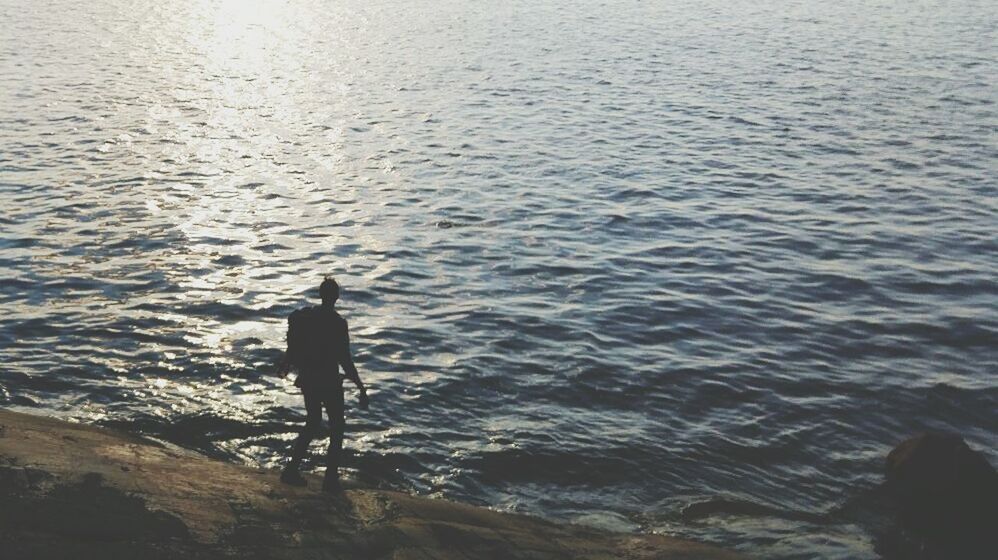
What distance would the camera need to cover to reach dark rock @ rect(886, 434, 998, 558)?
43.5ft

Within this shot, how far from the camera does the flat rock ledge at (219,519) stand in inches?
416

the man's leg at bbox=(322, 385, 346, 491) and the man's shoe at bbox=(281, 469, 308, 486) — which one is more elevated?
the man's leg at bbox=(322, 385, 346, 491)

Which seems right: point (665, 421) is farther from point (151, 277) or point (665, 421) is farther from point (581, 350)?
point (151, 277)

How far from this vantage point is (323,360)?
42.2 feet

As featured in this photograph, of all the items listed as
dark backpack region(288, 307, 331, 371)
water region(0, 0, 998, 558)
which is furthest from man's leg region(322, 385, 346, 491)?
water region(0, 0, 998, 558)

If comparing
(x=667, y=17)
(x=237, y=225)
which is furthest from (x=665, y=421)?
(x=667, y=17)

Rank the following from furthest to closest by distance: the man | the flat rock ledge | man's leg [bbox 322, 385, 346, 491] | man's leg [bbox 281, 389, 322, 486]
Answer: man's leg [bbox 281, 389, 322, 486]
man's leg [bbox 322, 385, 346, 491]
the man
the flat rock ledge

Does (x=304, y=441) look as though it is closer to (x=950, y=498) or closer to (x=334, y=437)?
(x=334, y=437)

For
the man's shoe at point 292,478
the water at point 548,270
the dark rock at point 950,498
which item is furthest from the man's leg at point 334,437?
the dark rock at point 950,498

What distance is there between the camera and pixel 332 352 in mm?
12867

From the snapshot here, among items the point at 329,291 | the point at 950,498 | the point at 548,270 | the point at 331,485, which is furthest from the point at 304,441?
the point at 548,270

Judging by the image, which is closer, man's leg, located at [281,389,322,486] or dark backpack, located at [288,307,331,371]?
dark backpack, located at [288,307,331,371]

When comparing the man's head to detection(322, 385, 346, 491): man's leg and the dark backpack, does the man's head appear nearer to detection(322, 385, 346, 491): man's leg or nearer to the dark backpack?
the dark backpack

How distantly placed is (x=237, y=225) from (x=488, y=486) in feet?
52.7
